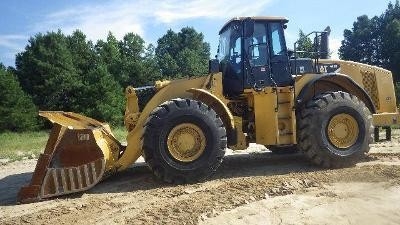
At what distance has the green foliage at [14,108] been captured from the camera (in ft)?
128

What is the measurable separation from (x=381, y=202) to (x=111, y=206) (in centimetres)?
392

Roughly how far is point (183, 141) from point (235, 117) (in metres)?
1.41

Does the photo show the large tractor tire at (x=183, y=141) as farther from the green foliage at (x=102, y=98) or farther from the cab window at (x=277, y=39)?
the green foliage at (x=102, y=98)

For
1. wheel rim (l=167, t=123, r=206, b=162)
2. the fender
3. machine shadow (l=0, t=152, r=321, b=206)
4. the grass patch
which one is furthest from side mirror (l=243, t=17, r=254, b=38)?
the grass patch

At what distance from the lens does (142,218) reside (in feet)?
20.8

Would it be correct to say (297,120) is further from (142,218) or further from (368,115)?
(142,218)

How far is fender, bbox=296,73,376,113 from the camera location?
30.5 ft

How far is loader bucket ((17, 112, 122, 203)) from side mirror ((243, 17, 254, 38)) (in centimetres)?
340

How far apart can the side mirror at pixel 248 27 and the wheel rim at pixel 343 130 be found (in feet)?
7.54

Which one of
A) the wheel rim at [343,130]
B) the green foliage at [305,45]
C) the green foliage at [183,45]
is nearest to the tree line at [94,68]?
the green foliage at [183,45]

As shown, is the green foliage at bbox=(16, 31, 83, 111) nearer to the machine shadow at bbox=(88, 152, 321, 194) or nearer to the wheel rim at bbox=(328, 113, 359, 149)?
the machine shadow at bbox=(88, 152, 321, 194)

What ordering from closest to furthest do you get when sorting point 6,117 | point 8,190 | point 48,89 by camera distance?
1. point 8,190
2. point 6,117
3. point 48,89

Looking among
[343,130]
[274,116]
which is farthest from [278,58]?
[343,130]

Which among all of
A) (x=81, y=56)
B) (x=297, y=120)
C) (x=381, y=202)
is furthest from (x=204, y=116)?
(x=81, y=56)
